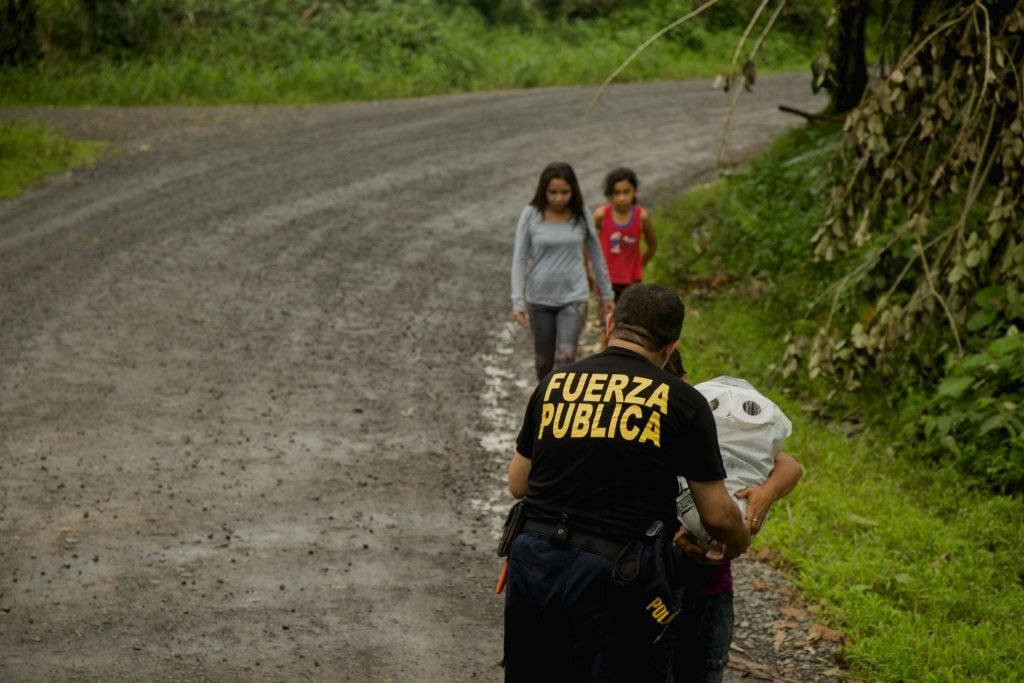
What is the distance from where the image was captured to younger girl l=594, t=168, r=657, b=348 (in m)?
9.81

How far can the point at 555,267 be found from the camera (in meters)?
8.78

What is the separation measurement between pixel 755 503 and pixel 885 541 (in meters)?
3.36

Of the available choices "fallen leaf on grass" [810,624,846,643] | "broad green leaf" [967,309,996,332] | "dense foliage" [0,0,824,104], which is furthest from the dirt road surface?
"broad green leaf" [967,309,996,332]

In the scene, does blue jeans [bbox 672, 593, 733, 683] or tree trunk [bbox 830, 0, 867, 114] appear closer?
blue jeans [bbox 672, 593, 733, 683]

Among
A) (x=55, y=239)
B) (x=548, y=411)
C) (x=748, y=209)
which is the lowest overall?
(x=55, y=239)

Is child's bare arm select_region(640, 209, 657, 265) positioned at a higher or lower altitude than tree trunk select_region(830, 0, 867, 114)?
lower

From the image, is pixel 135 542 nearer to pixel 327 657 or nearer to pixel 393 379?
pixel 327 657

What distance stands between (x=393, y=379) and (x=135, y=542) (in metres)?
3.48

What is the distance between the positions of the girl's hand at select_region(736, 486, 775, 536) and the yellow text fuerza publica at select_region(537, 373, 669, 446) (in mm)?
520

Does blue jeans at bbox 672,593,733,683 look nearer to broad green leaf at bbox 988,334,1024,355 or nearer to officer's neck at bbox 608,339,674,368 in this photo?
officer's neck at bbox 608,339,674,368

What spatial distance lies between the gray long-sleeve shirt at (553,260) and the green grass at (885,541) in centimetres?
156

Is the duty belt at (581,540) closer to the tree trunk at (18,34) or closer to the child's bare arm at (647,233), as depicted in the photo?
the child's bare arm at (647,233)

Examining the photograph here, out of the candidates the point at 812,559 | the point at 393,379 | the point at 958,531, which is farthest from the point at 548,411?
the point at 393,379

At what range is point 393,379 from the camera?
10.3m
